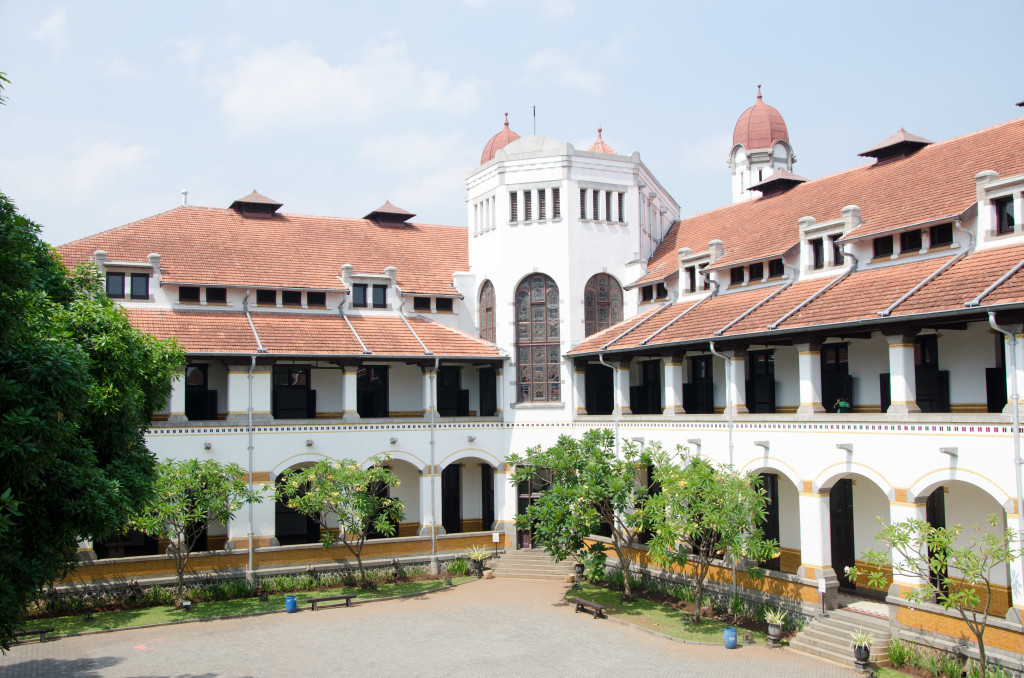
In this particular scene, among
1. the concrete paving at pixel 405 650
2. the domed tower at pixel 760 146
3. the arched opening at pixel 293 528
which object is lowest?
the concrete paving at pixel 405 650

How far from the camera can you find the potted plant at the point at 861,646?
18.9 meters

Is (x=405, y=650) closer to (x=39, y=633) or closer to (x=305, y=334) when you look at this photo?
(x=39, y=633)

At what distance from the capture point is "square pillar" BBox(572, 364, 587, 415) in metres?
31.9

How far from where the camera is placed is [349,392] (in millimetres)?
30750

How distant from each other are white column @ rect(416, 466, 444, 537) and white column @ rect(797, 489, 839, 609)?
13.6 m

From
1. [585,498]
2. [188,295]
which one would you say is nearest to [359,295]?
[188,295]

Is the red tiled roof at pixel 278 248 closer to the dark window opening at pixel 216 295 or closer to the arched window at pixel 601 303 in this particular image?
the dark window opening at pixel 216 295

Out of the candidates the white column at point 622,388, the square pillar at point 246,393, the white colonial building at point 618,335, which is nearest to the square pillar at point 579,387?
the white colonial building at point 618,335

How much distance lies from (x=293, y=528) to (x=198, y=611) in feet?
22.1

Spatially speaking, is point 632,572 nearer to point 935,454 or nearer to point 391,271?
point 935,454

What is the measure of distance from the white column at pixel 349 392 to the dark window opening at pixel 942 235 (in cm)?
1914

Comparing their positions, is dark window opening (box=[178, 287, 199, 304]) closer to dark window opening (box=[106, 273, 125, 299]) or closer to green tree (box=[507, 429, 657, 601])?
dark window opening (box=[106, 273, 125, 299])

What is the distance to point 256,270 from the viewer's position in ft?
107

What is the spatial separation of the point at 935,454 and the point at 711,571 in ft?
27.2
